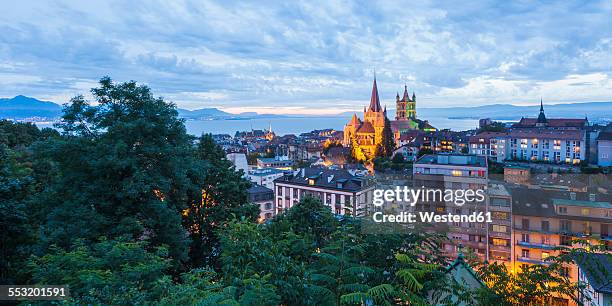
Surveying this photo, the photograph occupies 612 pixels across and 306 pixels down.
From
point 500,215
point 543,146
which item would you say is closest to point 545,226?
point 500,215

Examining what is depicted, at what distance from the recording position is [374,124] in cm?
10488

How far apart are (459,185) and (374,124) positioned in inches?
3228

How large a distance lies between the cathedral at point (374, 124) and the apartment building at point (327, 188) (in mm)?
45999

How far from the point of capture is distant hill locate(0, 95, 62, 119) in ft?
246

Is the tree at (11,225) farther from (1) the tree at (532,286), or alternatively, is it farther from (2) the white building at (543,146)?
(2) the white building at (543,146)

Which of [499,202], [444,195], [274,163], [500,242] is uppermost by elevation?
[444,195]

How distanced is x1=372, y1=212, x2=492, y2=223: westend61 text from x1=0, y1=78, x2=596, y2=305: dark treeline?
0.69 metres

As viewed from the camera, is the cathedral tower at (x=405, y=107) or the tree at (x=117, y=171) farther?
the cathedral tower at (x=405, y=107)

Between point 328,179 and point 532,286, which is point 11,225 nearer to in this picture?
point 532,286

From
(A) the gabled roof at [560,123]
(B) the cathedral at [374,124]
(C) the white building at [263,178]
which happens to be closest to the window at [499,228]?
(C) the white building at [263,178]

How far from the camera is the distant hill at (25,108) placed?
74856 mm

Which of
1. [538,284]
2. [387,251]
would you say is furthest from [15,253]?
[538,284]

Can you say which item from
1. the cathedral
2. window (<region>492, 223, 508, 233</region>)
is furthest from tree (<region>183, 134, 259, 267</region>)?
the cathedral

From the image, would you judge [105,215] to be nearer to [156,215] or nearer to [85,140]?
[156,215]
